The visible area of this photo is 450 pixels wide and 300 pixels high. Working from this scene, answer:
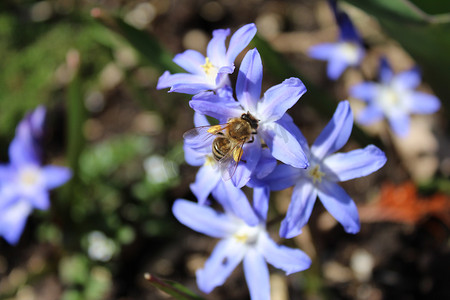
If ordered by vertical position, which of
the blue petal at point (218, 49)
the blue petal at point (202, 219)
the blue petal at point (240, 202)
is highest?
the blue petal at point (218, 49)

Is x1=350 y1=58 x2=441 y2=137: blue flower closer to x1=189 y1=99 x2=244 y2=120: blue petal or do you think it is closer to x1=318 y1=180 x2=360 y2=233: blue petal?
x1=318 y1=180 x2=360 y2=233: blue petal

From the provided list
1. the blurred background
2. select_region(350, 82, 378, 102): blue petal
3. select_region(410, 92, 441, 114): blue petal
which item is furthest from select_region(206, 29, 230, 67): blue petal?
select_region(410, 92, 441, 114): blue petal

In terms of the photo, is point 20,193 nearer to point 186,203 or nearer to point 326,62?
point 186,203

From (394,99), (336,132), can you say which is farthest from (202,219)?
(394,99)

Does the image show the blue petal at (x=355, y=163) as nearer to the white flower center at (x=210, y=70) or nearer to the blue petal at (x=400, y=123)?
the white flower center at (x=210, y=70)

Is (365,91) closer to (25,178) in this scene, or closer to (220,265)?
(220,265)

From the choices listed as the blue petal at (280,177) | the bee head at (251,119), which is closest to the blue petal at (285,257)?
the blue petal at (280,177)
